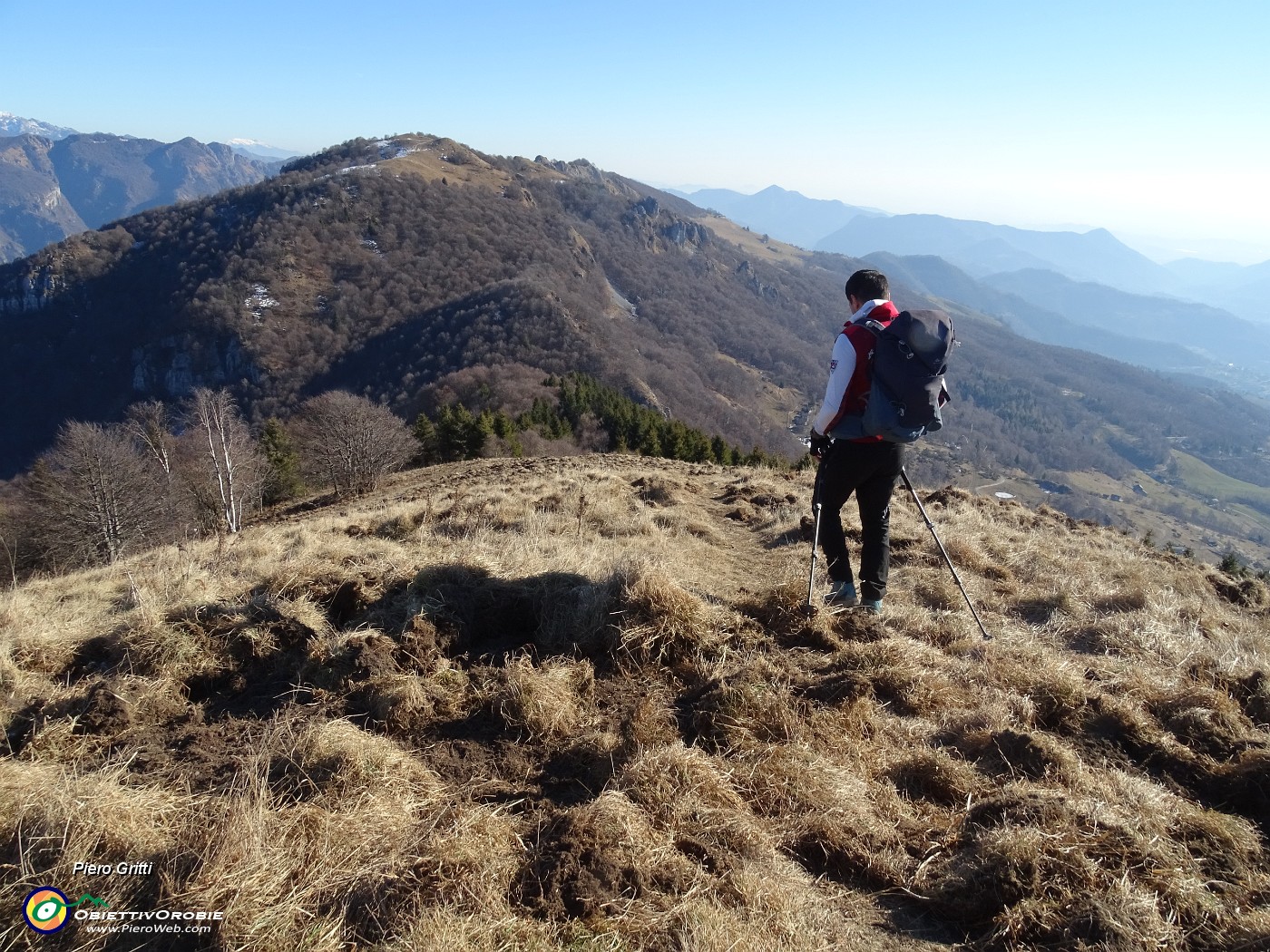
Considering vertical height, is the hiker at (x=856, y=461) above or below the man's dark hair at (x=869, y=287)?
below

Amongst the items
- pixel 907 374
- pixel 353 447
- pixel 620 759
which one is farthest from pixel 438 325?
pixel 620 759

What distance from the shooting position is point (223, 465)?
26.4m

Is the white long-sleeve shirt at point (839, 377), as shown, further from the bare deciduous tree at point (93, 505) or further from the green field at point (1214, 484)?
the green field at point (1214, 484)

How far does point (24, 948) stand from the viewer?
217cm

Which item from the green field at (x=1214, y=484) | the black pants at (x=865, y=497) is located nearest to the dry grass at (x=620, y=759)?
the black pants at (x=865, y=497)

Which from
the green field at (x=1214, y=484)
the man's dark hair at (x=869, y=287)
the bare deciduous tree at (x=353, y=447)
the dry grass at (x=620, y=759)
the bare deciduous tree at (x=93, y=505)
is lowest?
the green field at (x=1214, y=484)

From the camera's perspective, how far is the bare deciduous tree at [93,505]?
25.7 metres

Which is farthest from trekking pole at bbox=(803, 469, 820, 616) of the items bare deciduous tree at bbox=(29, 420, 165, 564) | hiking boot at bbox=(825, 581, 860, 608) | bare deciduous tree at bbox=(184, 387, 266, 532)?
bare deciduous tree at bbox=(29, 420, 165, 564)

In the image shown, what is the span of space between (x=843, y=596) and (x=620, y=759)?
2.77 meters

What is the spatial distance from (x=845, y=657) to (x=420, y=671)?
9.57 ft

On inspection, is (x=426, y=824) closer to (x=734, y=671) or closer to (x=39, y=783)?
(x=39, y=783)

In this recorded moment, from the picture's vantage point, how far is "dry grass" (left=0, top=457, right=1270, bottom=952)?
2393 mm

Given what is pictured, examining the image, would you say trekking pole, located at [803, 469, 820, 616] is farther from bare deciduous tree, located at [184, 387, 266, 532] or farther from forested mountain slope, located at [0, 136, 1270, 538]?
forested mountain slope, located at [0, 136, 1270, 538]

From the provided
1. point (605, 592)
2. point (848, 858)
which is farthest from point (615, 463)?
point (848, 858)
